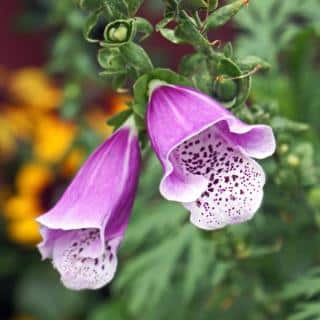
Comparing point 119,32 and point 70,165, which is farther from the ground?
point 119,32

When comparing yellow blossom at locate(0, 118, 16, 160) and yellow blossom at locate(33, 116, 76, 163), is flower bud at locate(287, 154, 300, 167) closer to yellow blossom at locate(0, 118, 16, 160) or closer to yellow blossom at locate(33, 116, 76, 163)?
yellow blossom at locate(33, 116, 76, 163)

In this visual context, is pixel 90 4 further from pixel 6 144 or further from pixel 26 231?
pixel 6 144

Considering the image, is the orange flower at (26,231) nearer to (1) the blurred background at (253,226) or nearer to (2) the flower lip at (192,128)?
(1) the blurred background at (253,226)

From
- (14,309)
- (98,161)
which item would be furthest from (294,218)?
(14,309)

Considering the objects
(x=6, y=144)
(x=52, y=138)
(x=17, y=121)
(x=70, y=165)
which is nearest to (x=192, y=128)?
(x=70, y=165)

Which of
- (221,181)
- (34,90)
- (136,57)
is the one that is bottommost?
(34,90)

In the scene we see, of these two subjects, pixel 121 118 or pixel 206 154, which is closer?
pixel 206 154

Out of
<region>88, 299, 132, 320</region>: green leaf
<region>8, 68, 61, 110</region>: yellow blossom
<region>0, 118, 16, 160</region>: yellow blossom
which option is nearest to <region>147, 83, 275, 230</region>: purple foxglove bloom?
<region>88, 299, 132, 320</region>: green leaf
